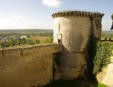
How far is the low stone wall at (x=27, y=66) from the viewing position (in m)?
8.71

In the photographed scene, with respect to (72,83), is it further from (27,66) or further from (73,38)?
(27,66)

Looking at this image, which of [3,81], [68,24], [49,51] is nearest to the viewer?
[3,81]

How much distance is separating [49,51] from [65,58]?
258 cm

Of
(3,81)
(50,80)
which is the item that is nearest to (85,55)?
(50,80)

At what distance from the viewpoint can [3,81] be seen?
8555mm

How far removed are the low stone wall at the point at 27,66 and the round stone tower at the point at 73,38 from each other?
4.89 ft

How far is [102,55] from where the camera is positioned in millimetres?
11992

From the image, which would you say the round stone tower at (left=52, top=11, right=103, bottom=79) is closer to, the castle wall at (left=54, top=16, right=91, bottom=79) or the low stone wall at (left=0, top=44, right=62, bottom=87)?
the castle wall at (left=54, top=16, right=91, bottom=79)

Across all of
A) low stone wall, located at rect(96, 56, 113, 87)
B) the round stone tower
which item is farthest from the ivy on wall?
the round stone tower

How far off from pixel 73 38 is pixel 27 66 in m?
6.46

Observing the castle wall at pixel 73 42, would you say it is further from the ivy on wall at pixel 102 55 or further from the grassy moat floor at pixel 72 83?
the ivy on wall at pixel 102 55

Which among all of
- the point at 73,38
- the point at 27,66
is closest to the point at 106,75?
the point at 73,38

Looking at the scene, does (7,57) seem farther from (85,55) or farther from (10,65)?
(85,55)

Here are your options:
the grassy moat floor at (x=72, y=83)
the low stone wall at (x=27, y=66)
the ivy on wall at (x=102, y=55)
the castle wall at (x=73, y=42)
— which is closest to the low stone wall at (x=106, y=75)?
the ivy on wall at (x=102, y=55)
